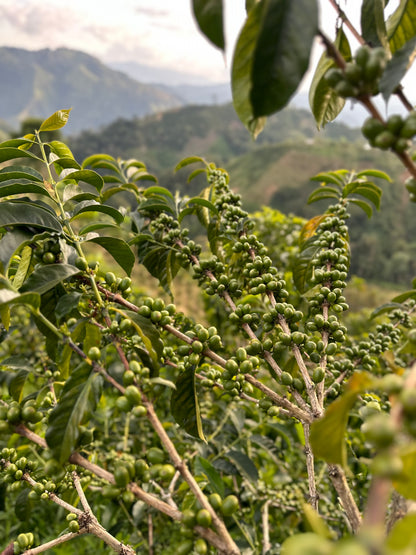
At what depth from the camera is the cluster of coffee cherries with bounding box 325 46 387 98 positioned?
609mm

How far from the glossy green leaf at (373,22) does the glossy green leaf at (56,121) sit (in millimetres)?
860

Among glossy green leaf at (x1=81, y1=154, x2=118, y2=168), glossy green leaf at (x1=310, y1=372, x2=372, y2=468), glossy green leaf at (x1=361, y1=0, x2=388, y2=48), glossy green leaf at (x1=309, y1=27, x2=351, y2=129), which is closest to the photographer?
glossy green leaf at (x1=310, y1=372, x2=372, y2=468)

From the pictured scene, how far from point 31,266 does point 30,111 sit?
18254 centimetres

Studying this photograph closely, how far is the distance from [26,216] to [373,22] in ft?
2.94

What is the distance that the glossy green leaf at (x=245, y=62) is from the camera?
628 mm

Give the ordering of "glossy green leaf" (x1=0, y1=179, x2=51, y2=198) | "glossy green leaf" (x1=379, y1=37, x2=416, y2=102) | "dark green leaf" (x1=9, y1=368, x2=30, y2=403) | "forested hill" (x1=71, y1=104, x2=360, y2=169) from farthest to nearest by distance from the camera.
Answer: "forested hill" (x1=71, y1=104, x2=360, y2=169)
"dark green leaf" (x1=9, y1=368, x2=30, y2=403)
"glossy green leaf" (x1=0, y1=179, x2=51, y2=198)
"glossy green leaf" (x1=379, y1=37, x2=416, y2=102)

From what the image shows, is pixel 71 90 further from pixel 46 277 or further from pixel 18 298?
pixel 18 298

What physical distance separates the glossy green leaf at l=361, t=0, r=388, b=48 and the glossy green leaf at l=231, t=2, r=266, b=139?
0.93 ft

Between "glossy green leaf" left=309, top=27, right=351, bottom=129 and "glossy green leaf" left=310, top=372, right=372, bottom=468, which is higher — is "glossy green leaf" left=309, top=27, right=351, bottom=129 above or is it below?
above

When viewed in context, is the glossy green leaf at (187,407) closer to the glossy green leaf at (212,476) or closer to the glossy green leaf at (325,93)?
the glossy green leaf at (212,476)

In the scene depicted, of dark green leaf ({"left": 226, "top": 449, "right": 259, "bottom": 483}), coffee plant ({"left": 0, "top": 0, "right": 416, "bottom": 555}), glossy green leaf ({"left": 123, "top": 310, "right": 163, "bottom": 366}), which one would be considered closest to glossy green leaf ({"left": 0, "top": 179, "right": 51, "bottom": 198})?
coffee plant ({"left": 0, "top": 0, "right": 416, "bottom": 555})

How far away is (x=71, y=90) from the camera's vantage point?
164000 mm

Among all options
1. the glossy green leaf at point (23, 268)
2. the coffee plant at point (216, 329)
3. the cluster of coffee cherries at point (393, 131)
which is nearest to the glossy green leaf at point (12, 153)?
the coffee plant at point (216, 329)

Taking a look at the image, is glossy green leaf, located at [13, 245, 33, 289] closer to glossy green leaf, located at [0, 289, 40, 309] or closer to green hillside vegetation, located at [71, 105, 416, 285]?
glossy green leaf, located at [0, 289, 40, 309]
